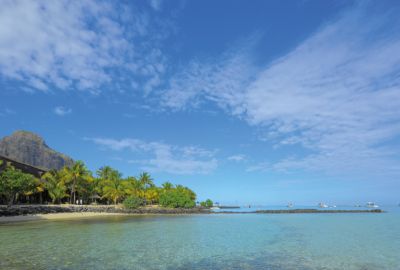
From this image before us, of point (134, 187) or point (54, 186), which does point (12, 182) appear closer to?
point (54, 186)

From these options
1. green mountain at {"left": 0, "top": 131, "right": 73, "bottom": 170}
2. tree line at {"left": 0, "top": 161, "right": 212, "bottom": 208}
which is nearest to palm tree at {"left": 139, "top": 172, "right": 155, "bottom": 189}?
tree line at {"left": 0, "top": 161, "right": 212, "bottom": 208}

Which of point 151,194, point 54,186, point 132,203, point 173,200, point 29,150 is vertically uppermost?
point 29,150

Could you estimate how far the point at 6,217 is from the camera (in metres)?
46.1

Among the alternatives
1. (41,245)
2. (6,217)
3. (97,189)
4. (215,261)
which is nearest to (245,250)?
(215,261)

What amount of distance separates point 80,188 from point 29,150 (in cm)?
11505

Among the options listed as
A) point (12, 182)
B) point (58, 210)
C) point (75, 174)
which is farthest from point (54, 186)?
point (12, 182)

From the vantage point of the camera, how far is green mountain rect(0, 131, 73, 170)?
6412 inches

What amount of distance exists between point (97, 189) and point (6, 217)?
36.0 m

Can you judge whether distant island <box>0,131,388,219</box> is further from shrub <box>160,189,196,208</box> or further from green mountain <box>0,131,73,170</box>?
green mountain <box>0,131,73,170</box>

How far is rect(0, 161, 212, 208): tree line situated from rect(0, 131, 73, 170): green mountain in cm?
9160

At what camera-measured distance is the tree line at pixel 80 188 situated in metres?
50.3

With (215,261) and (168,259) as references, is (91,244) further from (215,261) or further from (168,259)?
(215,261)

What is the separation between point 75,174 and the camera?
2837 inches

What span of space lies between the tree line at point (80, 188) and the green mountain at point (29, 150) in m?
91.6
